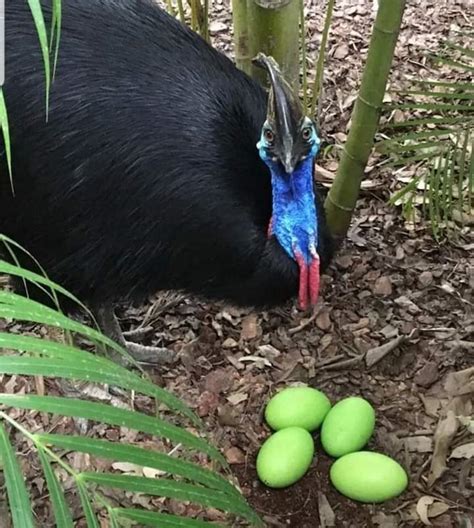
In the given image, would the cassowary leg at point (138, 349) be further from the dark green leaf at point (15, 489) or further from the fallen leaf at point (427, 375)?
the dark green leaf at point (15, 489)

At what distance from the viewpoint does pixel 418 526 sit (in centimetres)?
160

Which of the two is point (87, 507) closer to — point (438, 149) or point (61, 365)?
point (61, 365)

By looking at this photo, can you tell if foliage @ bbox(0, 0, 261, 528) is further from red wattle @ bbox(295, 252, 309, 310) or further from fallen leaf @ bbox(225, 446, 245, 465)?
fallen leaf @ bbox(225, 446, 245, 465)

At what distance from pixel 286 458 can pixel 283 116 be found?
24.8 inches

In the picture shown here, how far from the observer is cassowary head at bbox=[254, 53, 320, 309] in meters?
1.33

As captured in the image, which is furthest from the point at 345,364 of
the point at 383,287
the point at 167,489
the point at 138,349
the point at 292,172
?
the point at 167,489

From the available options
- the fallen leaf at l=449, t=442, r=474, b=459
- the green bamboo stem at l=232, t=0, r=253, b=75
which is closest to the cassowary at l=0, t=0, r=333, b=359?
the green bamboo stem at l=232, t=0, r=253, b=75

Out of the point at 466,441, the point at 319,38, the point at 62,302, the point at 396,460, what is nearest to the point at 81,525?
the point at 62,302

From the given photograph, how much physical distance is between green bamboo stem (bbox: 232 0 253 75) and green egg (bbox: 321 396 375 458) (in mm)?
733

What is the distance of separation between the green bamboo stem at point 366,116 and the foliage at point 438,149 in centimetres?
4

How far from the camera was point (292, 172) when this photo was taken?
4.75ft

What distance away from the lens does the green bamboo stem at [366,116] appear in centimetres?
151

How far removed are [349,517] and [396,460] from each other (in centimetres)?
16

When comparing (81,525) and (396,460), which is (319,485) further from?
(81,525)
